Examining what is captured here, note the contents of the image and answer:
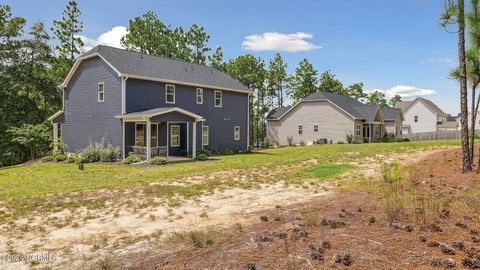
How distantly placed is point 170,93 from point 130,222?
18135 mm

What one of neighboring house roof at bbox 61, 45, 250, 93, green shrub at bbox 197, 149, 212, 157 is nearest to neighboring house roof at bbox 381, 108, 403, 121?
neighboring house roof at bbox 61, 45, 250, 93

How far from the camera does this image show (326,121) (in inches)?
1527

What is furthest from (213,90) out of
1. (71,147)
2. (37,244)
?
(37,244)

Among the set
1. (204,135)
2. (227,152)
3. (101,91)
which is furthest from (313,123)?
(101,91)

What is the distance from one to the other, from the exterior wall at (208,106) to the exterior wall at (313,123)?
1203 centimetres

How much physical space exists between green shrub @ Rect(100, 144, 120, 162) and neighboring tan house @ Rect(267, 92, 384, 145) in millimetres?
24094

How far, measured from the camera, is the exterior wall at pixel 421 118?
54.2 meters

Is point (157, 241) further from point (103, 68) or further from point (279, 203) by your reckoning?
point (103, 68)

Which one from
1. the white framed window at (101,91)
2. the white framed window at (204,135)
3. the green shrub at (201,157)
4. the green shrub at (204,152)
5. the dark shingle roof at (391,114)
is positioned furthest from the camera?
the dark shingle roof at (391,114)

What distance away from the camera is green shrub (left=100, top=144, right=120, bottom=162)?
824 inches

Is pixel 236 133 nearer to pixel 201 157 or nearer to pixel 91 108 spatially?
pixel 201 157

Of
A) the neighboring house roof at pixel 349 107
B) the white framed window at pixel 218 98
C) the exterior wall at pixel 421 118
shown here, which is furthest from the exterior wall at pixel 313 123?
the exterior wall at pixel 421 118

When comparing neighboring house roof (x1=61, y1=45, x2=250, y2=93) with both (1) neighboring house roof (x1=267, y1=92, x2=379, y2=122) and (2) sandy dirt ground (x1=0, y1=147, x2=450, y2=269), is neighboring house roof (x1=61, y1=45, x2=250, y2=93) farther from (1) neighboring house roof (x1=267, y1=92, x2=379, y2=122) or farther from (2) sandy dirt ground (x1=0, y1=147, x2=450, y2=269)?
(2) sandy dirt ground (x1=0, y1=147, x2=450, y2=269)

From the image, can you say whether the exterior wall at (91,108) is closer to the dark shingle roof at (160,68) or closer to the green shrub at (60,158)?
the dark shingle roof at (160,68)
